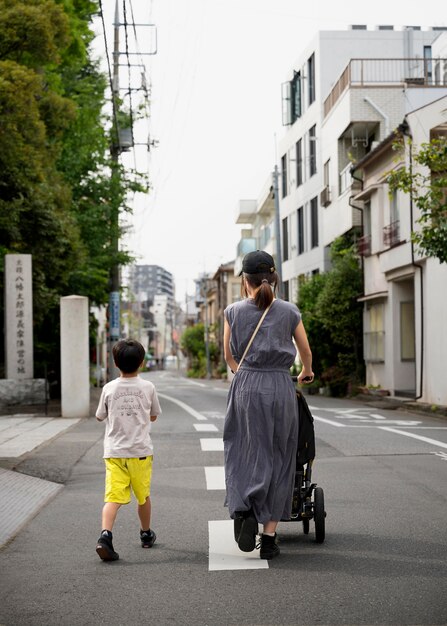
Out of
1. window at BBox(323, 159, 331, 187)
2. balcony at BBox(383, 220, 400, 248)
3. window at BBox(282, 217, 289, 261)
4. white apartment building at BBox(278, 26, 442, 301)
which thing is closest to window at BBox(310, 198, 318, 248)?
white apartment building at BBox(278, 26, 442, 301)

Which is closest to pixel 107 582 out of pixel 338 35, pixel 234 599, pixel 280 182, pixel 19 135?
pixel 234 599

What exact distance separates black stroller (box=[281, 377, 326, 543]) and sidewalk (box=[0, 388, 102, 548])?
2143 millimetres

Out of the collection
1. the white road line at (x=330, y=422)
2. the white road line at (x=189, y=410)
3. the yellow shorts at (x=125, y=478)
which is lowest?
the white road line at (x=189, y=410)

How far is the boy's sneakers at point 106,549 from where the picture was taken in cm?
585

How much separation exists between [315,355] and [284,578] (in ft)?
92.8

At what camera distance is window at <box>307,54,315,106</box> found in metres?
43.5

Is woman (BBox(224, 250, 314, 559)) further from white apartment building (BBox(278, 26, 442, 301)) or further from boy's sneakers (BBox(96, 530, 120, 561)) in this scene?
white apartment building (BBox(278, 26, 442, 301))

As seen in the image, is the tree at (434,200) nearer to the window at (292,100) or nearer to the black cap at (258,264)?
the black cap at (258,264)

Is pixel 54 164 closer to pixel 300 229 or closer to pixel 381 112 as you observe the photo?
pixel 381 112

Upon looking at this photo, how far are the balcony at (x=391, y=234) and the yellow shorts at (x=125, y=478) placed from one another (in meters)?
22.1

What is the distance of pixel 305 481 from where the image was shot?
20.5 feet

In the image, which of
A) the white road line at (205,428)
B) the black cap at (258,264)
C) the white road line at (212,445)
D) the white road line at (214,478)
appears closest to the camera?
the black cap at (258,264)

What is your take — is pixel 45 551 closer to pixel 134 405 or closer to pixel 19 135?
pixel 134 405

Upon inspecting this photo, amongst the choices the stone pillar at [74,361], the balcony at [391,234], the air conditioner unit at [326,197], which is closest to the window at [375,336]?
the balcony at [391,234]
